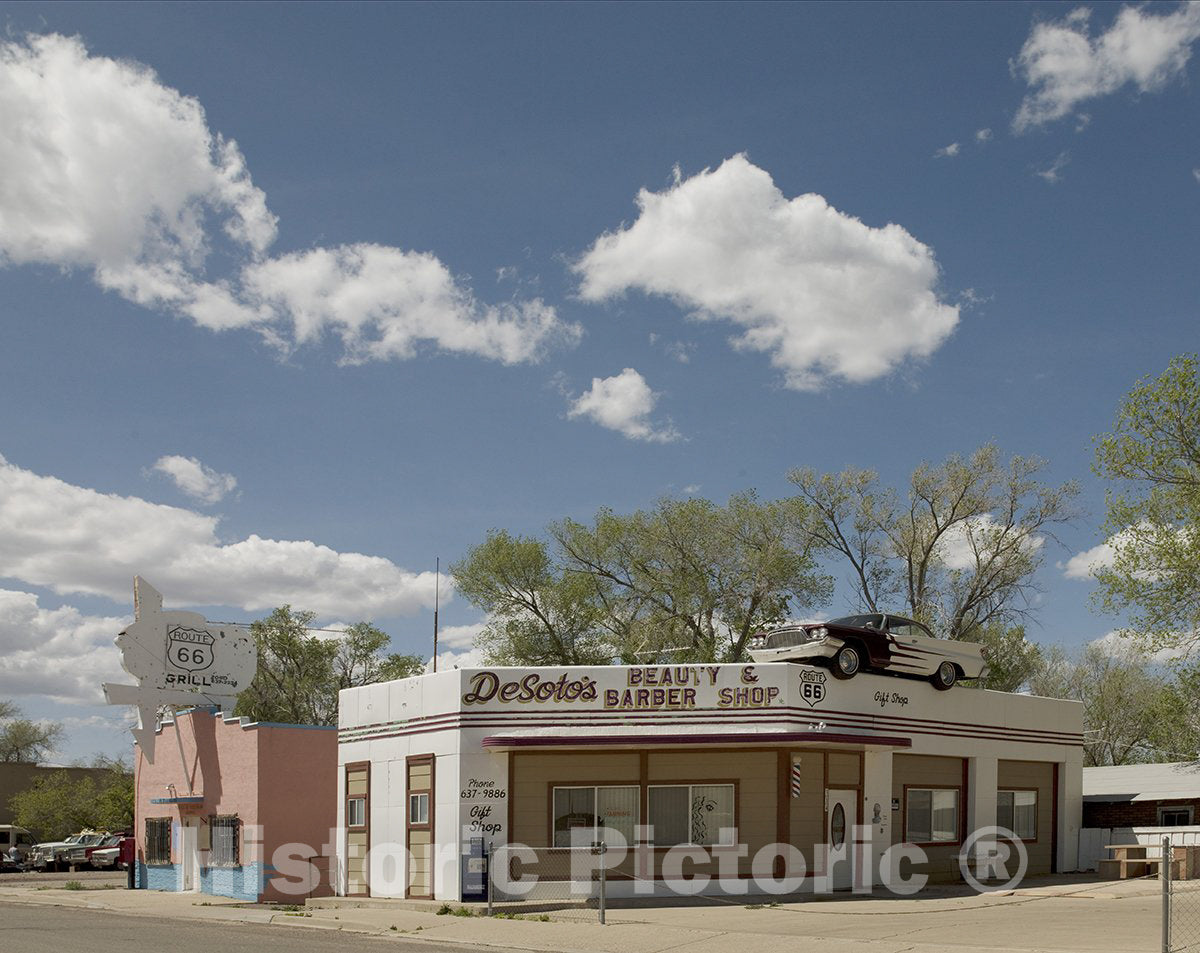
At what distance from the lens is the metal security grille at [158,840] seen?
37812 millimetres

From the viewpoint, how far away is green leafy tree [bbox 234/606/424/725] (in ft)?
202

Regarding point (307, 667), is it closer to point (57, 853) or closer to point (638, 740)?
point (57, 853)

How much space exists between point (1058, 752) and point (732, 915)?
532 inches

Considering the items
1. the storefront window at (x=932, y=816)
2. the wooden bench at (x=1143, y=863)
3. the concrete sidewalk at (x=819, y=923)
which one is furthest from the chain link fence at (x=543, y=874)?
the wooden bench at (x=1143, y=863)

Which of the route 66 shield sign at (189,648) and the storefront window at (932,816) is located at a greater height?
the route 66 shield sign at (189,648)

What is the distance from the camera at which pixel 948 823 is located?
30.1 meters

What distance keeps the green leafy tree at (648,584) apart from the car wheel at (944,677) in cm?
1655

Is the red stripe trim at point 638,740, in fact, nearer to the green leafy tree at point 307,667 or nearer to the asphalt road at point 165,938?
the asphalt road at point 165,938

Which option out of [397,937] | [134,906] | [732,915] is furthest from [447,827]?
[134,906]

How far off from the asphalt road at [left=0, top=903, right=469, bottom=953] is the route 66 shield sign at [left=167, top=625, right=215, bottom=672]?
11.8 m

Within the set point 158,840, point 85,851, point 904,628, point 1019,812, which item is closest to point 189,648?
Answer: point 158,840

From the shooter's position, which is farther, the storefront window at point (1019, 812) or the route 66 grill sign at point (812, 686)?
the storefront window at point (1019, 812)

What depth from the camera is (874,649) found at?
93.0ft

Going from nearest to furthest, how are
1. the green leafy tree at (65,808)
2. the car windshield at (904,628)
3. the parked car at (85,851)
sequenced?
the car windshield at (904,628), the parked car at (85,851), the green leafy tree at (65,808)
